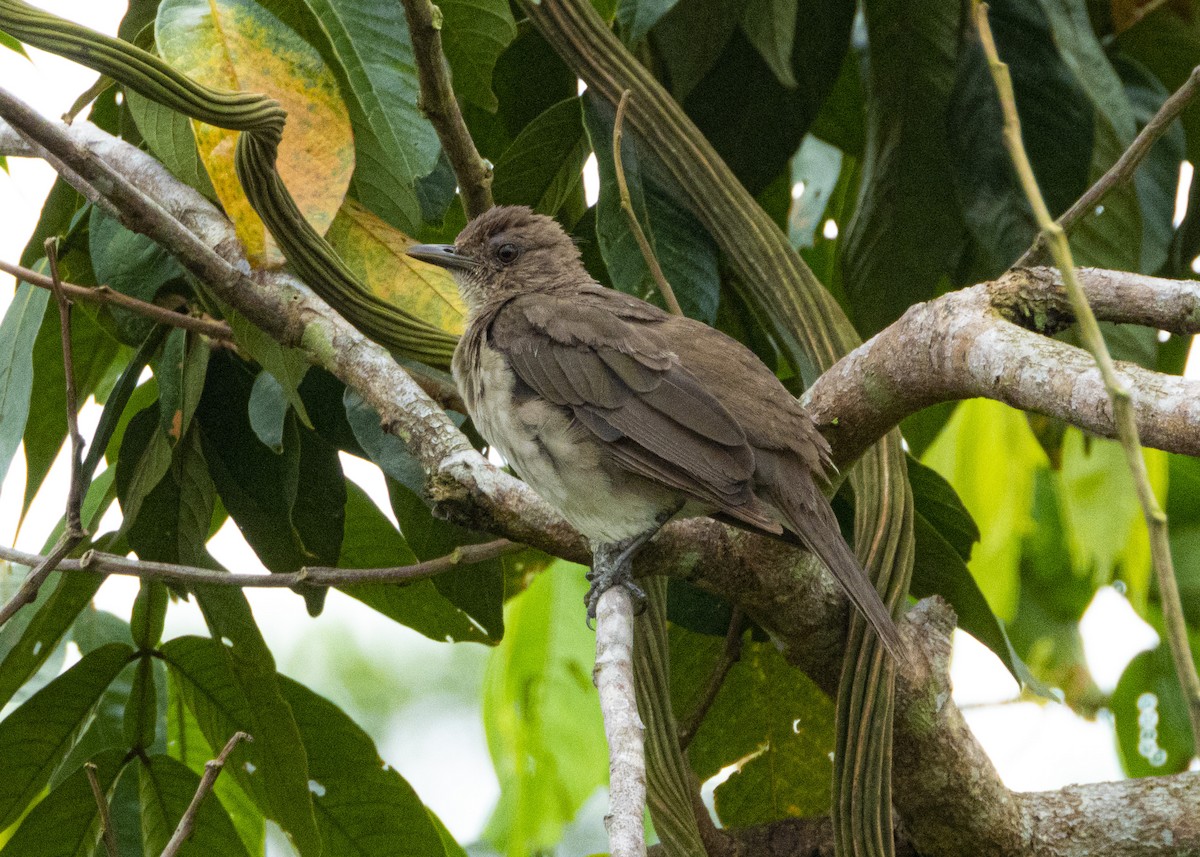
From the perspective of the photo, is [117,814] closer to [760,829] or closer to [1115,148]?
[760,829]

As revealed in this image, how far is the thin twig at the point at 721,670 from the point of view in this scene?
3.18 meters

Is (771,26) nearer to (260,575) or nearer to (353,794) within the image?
(260,575)

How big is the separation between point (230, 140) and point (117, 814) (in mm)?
1508

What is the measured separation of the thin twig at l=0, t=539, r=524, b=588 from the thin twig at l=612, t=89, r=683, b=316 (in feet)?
2.20

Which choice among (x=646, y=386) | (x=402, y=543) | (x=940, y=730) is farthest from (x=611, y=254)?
(x=940, y=730)

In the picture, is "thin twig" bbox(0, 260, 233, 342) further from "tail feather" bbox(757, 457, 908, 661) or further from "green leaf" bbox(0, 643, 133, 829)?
"tail feather" bbox(757, 457, 908, 661)

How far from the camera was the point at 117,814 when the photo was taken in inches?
117

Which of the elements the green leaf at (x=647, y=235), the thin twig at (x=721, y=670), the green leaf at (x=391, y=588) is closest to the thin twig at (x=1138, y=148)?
the green leaf at (x=647, y=235)

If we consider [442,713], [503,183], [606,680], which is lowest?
[606,680]

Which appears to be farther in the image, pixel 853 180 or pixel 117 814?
pixel 853 180

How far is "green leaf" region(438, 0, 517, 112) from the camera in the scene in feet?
9.43

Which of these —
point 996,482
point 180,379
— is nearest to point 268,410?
point 180,379

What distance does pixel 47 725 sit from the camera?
3.05 meters

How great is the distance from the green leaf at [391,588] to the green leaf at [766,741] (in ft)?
2.15
